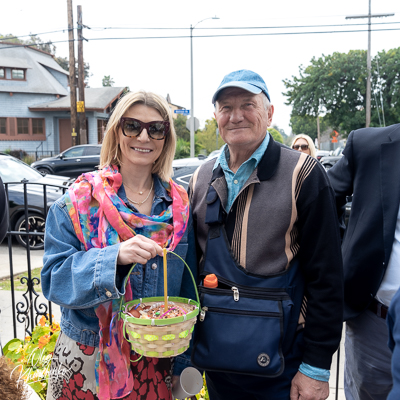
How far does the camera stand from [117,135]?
2029 mm

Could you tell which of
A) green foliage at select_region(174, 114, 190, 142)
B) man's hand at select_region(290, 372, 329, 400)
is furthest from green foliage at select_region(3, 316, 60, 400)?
green foliage at select_region(174, 114, 190, 142)

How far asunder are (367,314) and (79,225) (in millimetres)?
1548

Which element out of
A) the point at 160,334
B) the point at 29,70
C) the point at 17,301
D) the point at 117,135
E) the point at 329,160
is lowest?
the point at 17,301

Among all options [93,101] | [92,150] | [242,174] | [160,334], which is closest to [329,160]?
[92,150]

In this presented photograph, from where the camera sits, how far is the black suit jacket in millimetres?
1955

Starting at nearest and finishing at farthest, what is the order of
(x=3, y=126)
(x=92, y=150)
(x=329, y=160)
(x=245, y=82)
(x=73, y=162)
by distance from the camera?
(x=245, y=82)
(x=329, y=160)
(x=73, y=162)
(x=92, y=150)
(x=3, y=126)

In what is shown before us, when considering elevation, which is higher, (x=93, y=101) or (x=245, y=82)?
(x=93, y=101)

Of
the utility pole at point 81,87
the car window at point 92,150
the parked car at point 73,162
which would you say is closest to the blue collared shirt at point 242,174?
the parked car at point 73,162

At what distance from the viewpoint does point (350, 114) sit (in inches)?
1334

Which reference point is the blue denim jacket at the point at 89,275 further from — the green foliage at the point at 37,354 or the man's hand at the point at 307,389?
the green foliage at the point at 37,354

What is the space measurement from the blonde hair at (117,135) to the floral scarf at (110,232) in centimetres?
19

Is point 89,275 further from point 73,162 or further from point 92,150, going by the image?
point 92,150

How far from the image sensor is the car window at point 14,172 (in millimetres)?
8258

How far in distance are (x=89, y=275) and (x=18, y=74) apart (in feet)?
114
